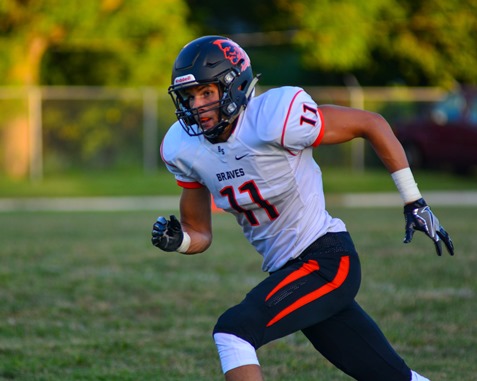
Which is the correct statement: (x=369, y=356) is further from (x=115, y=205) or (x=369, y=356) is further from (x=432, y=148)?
(x=432, y=148)

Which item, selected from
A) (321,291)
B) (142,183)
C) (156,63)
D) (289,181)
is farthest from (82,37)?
(321,291)

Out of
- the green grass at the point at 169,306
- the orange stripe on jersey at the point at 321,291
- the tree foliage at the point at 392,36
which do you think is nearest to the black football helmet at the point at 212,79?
the orange stripe on jersey at the point at 321,291

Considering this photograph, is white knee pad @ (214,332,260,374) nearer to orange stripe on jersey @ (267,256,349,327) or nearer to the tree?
orange stripe on jersey @ (267,256,349,327)

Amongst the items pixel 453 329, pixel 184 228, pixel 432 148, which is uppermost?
pixel 432 148

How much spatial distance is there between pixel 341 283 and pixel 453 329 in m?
2.52

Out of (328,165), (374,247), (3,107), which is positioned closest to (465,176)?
(328,165)

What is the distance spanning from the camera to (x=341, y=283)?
4.02 meters

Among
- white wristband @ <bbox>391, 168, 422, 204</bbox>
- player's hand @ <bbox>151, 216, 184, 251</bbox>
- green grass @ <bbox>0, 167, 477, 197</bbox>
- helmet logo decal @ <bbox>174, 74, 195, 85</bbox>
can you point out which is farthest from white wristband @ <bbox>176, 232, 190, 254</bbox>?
Result: green grass @ <bbox>0, 167, 477, 197</bbox>

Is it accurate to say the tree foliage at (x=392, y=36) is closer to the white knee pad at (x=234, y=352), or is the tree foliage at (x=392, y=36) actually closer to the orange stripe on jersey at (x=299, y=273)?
the orange stripe on jersey at (x=299, y=273)

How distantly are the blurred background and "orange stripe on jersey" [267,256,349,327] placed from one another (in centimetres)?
1716

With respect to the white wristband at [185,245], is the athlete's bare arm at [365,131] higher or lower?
higher

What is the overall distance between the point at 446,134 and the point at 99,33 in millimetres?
7830

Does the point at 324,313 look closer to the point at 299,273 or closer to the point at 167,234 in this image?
the point at 299,273

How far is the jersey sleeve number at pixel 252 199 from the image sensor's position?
4.09m
